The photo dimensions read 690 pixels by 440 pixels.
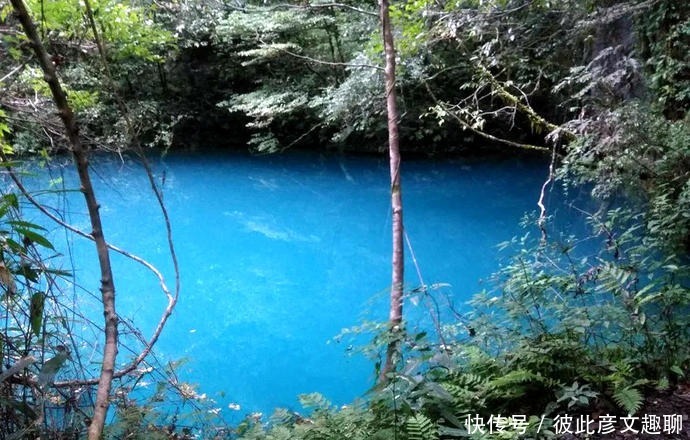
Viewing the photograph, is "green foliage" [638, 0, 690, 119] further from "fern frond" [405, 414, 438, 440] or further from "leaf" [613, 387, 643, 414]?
"fern frond" [405, 414, 438, 440]

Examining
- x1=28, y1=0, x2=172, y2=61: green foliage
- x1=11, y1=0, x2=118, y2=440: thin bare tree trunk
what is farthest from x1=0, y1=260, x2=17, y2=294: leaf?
x1=28, y1=0, x2=172, y2=61: green foliage

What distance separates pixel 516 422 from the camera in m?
1.97

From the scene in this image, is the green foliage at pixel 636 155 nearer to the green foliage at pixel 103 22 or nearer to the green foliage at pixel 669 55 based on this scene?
the green foliage at pixel 669 55

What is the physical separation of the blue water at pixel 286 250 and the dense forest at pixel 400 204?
1.68ft

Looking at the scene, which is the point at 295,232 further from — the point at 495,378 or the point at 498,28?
the point at 495,378

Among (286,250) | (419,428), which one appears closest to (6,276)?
(419,428)

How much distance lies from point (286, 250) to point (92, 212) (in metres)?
6.73

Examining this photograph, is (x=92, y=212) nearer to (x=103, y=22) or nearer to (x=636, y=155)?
(x=103, y=22)

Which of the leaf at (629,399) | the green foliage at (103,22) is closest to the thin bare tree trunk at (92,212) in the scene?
the green foliage at (103,22)

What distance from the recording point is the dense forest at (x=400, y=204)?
1874 mm

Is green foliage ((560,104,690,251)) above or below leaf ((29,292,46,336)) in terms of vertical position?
above

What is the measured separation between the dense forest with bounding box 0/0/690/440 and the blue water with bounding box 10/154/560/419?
51 cm

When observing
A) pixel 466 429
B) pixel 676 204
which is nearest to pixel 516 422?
pixel 466 429

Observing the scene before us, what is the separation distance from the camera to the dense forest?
1874mm
